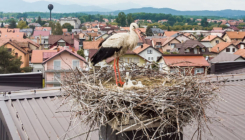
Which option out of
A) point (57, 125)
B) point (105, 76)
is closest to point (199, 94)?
point (105, 76)

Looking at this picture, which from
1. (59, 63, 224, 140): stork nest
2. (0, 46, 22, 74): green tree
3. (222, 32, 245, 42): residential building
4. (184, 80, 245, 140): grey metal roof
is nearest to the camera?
(59, 63, 224, 140): stork nest

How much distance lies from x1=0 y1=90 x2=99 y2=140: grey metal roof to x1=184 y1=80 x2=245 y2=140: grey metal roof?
2.31 m

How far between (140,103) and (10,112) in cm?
480

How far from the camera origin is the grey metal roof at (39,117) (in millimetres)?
5996

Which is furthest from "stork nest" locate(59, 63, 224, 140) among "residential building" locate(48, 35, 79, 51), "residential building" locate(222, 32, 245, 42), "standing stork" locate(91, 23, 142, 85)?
"residential building" locate(222, 32, 245, 42)

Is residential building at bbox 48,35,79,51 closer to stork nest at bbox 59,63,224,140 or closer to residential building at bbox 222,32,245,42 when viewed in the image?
residential building at bbox 222,32,245,42

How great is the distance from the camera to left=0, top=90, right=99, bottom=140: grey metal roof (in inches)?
236

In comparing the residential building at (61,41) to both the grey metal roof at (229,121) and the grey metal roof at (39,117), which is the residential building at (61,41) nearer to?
the grey metal roof at (39,117)

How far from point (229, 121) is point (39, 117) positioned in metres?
4.63

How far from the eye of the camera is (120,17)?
15138 centimetres

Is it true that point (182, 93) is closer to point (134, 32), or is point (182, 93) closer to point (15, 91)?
point (134, 32)

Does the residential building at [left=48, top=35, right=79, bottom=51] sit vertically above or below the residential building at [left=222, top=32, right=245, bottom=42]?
below

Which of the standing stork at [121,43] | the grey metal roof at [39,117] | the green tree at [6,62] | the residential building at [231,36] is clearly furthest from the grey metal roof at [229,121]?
the residential building at [231,36]

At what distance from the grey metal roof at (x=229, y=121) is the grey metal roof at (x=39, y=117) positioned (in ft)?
7.58
